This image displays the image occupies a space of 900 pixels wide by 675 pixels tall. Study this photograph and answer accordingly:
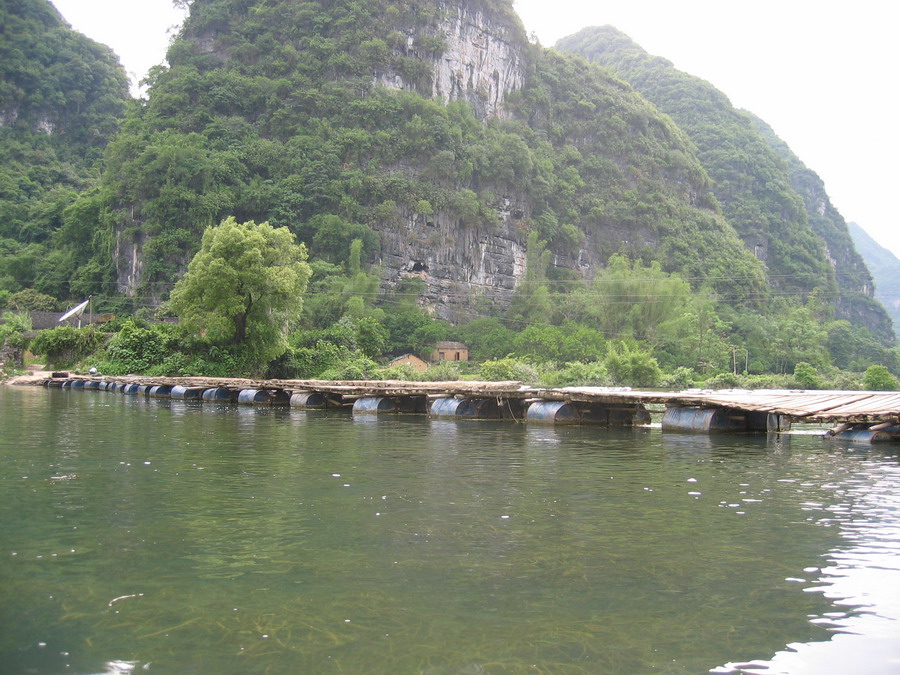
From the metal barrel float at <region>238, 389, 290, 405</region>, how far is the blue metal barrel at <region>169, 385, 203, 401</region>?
11.9ft

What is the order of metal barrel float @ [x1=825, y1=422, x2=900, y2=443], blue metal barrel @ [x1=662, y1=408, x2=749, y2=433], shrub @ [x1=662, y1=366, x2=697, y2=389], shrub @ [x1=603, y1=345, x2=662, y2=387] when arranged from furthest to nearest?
shrub @ [x1=662, y1=366, x2=697, y2=389] < shrub @ [x1=603, y1=345, x2=662, y2=387] < blue metal barrel @ [x1=662, y1=408, x2=749, y2=433] < metal barrel float @ [x1=825, y1=422, x2=900, y2=443]

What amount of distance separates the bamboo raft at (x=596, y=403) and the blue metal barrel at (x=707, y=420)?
0.09ft

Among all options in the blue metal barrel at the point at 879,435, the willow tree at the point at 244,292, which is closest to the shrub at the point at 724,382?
the willow tree at the point at 244,292

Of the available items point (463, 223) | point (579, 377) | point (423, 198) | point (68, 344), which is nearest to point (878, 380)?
point (579, 377)

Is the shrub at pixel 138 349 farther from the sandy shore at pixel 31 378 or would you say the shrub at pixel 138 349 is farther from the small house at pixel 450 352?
the small house at pixel 450 352

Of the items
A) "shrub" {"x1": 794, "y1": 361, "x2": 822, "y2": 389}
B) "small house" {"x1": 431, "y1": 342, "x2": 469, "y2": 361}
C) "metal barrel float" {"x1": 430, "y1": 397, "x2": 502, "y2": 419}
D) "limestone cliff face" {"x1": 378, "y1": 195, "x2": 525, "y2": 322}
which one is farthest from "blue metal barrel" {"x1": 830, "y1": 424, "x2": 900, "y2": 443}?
"limestone cliff face" {"x1": 378, "y1": 195, "x2": 525, "y2": 322}

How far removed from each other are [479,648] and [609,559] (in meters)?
2.37

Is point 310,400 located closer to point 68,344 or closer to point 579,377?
point 579,377

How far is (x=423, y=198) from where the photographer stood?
9650cm

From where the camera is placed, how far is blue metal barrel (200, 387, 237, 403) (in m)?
31.6

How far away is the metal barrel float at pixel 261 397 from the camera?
30047 millimetres

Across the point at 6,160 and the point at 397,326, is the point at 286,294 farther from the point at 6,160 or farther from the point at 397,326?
the point at 6,160

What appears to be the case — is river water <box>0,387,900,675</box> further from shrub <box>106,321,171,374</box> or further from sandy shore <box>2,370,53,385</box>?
sandy shore <box>2,370,53,385</box>

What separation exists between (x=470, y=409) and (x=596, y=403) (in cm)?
440
